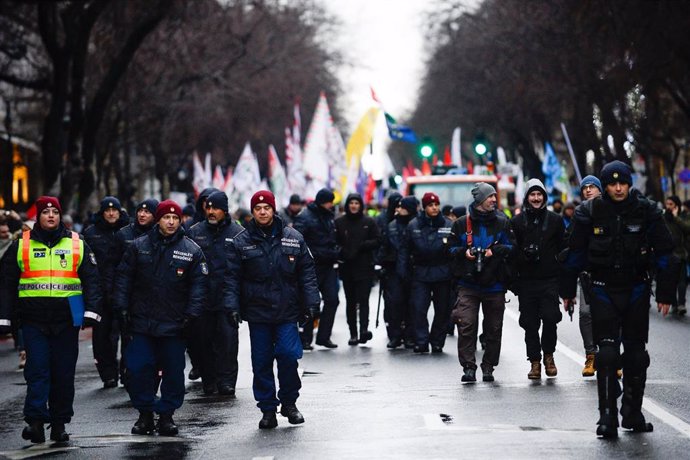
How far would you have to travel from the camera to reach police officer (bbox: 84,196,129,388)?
14359 millimetres

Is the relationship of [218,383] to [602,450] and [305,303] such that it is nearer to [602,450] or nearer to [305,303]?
[305,303]

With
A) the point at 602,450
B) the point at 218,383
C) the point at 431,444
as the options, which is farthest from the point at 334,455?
the point at 218,383

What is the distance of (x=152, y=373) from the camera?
11180mm

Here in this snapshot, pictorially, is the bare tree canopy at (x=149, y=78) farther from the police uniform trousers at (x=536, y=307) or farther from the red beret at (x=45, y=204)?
the red beret at (x=45, y=204)

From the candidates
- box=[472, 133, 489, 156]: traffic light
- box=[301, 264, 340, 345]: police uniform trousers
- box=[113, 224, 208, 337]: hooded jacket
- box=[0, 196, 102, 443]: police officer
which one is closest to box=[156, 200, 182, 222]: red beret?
box=[113, 224, 208, 337]: hooded jacket

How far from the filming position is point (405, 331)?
18.1 metres

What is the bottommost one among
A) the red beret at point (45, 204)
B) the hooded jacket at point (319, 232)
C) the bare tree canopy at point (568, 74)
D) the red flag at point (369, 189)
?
the hooded jacket at point (319, 232)

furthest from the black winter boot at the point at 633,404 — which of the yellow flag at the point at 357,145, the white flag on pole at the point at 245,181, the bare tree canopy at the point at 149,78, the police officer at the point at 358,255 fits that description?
the white flag on pole at the point at 245,181

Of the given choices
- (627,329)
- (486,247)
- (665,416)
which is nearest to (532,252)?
(486,247)

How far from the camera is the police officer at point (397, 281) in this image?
1797 centimetres

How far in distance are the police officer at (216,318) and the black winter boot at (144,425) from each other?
2.62 metres

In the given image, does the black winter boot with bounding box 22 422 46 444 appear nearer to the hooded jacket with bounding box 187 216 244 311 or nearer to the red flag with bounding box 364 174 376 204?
the hooded jacket with bounding box 187 216 244 311

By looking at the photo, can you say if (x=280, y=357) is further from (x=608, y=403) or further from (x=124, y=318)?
(x=608, y=403)

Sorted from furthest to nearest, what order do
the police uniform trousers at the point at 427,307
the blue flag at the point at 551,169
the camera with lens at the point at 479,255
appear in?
the blue flag at the point at 551,169, the police uniform trousers at the point at 427,307, the camera with lens at the point at 479,255
